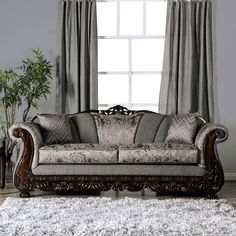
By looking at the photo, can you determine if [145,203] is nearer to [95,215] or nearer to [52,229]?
[95,215]

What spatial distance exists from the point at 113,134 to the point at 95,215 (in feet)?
5.82

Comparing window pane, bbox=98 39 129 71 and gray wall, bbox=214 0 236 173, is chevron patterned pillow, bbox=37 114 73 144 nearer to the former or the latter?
window pane, bbox=98 39 129 71

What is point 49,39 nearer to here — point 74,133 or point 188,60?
point 74,133

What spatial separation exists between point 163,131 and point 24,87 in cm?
182

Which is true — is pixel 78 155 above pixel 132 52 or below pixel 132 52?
below

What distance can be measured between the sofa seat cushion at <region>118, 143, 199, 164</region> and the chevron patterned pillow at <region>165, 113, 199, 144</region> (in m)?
0.32

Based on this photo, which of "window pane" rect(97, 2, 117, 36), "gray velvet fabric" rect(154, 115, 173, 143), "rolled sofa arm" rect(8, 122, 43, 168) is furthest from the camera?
"window pane" rect(97, 2, 117, 36)

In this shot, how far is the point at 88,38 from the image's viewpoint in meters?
6.27

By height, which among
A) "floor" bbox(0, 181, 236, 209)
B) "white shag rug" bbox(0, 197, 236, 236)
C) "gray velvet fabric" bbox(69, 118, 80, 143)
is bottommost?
"floor" bbox(0, 181, 236, 209)

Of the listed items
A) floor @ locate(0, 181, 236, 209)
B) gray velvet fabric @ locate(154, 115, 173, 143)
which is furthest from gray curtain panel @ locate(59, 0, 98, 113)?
floor @ locate(0, 181, 236, 209)

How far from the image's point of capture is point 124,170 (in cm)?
471

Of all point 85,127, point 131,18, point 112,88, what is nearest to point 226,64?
point 131,18

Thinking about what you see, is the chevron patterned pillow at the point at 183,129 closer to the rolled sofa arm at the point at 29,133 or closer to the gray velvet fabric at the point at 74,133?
the gray velvet fabric at the point at 74,133

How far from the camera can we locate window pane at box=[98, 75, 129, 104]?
651 cm
